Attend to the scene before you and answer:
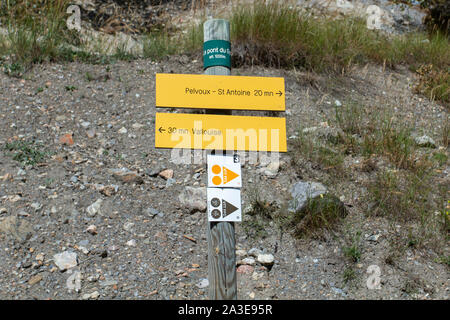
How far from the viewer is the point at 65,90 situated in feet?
18.3

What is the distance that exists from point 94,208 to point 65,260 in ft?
2.06

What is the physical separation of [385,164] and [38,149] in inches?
147

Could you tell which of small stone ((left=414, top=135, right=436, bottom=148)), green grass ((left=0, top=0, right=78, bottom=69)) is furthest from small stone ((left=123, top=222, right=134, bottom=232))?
small stone ((left=414, top=135, right=436, bottom=148))

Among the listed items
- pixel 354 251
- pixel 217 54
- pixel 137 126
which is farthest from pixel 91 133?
pixel 354 251

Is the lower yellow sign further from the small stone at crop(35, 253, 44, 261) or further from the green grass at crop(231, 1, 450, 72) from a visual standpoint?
the green grass at crop(231, 1, 450, 72)

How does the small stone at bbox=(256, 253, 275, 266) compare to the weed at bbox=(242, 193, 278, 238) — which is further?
the weed at bbox=(242, 193, 278, 238)

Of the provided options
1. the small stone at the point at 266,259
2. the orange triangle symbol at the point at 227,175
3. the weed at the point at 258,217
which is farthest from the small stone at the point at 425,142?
the orange triangle symbol at the point at 227,175

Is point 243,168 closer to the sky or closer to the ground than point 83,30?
closer to the ground

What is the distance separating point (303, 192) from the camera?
4.32 meters

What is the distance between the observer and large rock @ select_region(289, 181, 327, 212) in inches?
166

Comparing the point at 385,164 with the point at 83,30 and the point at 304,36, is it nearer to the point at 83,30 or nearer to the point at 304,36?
the point at 304,36

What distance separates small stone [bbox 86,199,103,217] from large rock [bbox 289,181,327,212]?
6.00 ft

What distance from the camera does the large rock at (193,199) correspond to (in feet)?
14.3
